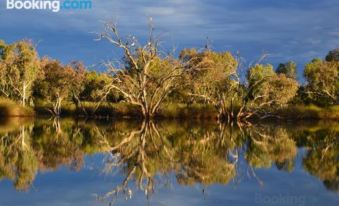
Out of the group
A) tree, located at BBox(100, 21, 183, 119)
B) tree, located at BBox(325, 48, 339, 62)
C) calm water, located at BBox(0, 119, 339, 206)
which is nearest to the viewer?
calm water, located at BBox(0, 119, 339, 206)

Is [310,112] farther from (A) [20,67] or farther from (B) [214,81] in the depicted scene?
(A) [20,67]

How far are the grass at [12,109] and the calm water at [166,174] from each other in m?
35.9

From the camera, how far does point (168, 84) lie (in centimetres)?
5012

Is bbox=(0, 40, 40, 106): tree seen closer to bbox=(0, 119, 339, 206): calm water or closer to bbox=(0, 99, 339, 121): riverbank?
bbox=(0, 99, 339, 121): riverbank

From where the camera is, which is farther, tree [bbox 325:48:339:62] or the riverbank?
tree [bbox 325:48:339:62]

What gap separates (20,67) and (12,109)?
220 inches

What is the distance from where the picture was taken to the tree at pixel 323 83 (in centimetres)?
6278

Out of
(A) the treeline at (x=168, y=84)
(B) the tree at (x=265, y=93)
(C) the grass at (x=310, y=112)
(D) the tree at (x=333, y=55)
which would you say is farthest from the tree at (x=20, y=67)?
(D) the tree at (x=333, y=55)

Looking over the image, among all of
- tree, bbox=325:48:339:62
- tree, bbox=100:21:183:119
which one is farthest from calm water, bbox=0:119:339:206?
tree, bbox=325:48:339:62

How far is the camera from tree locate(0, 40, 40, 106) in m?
60.2

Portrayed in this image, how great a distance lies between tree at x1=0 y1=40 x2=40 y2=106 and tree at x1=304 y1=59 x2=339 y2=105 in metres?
30.4

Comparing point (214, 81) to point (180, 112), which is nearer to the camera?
point (214, 81)

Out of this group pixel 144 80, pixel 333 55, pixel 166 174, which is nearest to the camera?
pixel 166 174

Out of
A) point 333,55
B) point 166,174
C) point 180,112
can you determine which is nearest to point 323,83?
point 180,112
